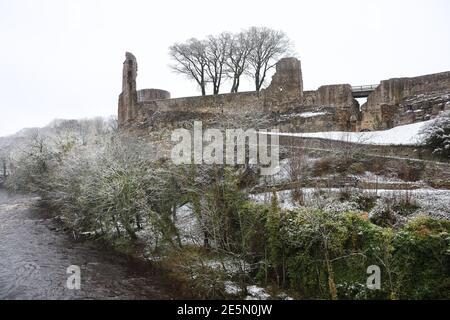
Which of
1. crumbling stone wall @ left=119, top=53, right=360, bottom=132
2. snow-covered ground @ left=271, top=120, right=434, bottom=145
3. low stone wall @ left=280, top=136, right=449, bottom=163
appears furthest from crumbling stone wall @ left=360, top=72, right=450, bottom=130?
low stone wall @ left=280, top=136, right=449, bottom=163

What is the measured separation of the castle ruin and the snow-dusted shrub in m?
4.76

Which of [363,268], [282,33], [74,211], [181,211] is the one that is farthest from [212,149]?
[282,33]

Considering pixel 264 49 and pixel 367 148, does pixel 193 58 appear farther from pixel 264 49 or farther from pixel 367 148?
pixel 367 148

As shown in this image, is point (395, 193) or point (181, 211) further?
point (181, 211)

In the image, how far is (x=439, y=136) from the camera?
19938mm

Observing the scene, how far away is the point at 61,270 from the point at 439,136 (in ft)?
61.2

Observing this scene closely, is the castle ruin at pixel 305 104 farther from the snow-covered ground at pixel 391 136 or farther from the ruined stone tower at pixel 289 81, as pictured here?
the snow-covered ground at pixel 391 136

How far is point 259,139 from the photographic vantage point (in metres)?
24.3

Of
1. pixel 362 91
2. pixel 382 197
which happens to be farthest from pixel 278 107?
pixel 382 197

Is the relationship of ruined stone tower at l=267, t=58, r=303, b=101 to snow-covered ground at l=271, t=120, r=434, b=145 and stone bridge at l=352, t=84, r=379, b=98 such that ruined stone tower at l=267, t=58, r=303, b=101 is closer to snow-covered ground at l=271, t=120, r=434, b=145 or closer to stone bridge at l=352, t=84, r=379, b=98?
stone bridge at l=352, t=84, r=379, b=98

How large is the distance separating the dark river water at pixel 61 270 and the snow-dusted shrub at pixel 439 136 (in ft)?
47.8

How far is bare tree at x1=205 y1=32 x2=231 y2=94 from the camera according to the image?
3844 centimetres

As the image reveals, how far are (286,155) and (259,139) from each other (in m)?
1.90
